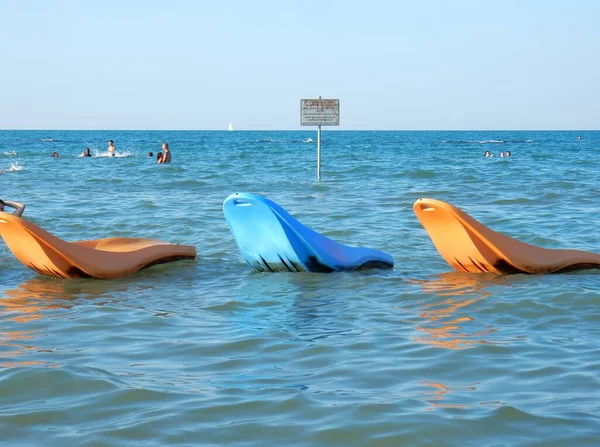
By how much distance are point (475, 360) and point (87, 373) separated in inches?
95.6

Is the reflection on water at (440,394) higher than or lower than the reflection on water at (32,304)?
higher

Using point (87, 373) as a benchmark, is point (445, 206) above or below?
above

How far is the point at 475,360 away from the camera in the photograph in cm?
560

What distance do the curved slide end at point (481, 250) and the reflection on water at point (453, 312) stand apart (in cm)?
20

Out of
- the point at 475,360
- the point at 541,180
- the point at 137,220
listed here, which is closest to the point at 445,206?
the point at 475,360

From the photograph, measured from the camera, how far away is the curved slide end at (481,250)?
28.8 feet

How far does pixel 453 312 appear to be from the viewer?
7.11m

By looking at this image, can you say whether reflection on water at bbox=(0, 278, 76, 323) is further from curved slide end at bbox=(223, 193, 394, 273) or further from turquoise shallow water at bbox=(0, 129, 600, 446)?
curved slide end at bbox=(223, 193, 394, 273)

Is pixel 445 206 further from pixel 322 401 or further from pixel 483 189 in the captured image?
pixel 483 189

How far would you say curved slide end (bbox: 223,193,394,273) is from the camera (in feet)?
28.3
